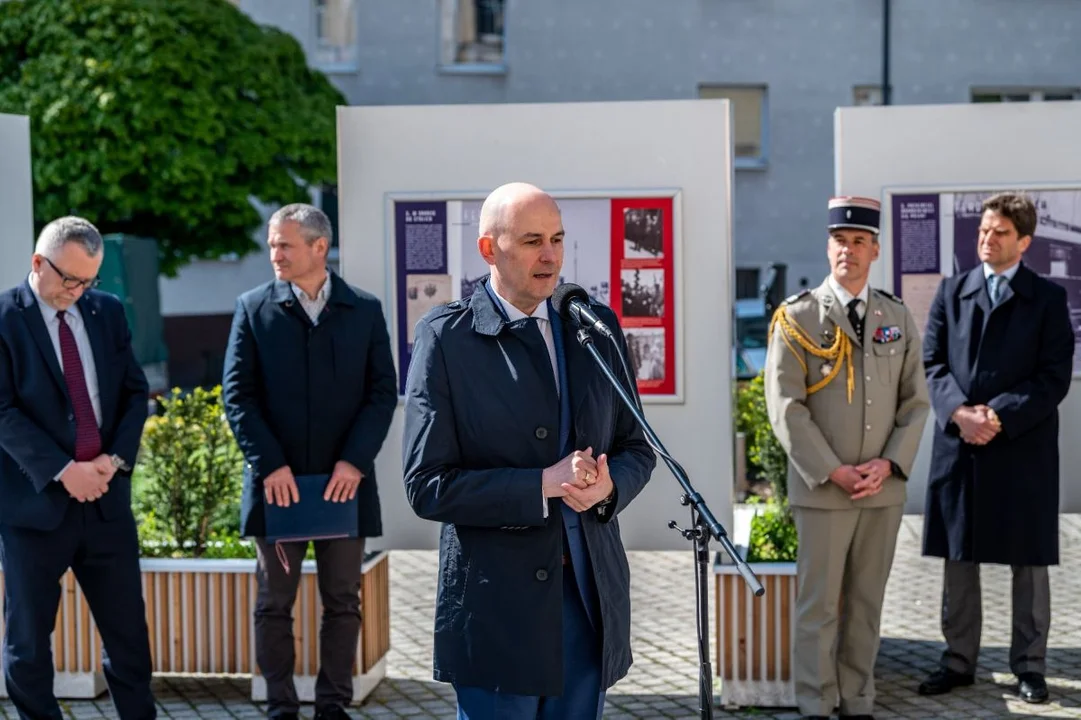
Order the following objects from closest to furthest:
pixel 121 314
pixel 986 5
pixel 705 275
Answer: pixel 121 314 < pixel 705 275 < pixel 986 5

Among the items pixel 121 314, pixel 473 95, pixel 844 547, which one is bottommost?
pixel 844 547

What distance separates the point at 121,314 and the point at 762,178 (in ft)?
85.5

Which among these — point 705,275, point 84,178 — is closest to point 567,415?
point 705,275

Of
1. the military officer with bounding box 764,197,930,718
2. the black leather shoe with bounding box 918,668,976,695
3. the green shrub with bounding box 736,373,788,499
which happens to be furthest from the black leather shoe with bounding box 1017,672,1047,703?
the green shrub with bounding box 736,373,788,499

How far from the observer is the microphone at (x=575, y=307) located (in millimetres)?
3719

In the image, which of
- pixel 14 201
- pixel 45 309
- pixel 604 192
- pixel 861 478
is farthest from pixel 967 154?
pixel 14 201

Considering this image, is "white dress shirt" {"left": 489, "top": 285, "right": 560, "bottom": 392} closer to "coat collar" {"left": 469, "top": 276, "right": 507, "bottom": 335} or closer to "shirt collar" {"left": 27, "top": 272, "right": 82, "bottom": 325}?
"coat collar" {"left": 469, "top": 276, "right": 507, "bottom": 335}

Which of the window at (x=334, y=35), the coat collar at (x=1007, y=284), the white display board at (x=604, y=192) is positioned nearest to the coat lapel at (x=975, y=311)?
the coat collar at (x=1007, y=284)

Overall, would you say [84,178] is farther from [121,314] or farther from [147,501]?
[121,314]

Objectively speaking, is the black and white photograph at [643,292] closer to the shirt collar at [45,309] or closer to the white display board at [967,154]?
the white display board at [967,154]

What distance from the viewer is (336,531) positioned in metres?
6.05

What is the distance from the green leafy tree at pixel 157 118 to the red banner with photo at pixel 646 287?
2027cm

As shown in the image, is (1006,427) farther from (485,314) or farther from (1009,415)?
(485,314)

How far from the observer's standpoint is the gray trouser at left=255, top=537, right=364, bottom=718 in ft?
20.1
